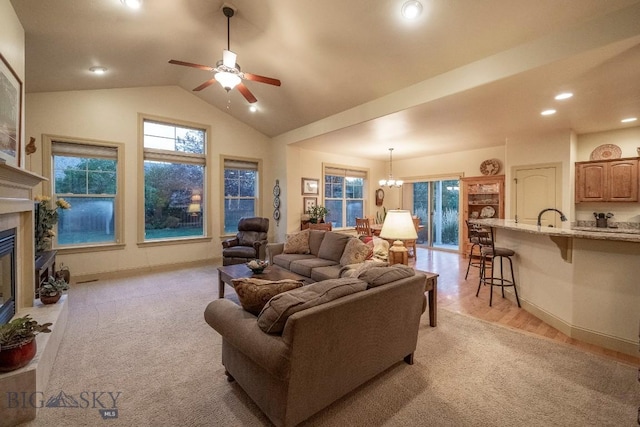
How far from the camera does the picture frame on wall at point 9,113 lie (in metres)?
2.26

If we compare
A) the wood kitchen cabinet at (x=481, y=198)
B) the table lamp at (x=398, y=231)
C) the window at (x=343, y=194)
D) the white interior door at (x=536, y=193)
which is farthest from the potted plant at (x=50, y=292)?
the white interior door at (x=536, y=193)

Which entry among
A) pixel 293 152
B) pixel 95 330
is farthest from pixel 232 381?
pixel 293 152

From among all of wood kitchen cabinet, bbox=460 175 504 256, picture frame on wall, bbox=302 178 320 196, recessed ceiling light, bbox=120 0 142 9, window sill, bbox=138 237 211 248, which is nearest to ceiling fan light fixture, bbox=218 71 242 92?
recessed ceiling light, bbox=120 0 142 9

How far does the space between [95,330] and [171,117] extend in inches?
160

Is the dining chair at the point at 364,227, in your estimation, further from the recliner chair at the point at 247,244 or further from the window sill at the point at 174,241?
the window sill at the point at 174,241

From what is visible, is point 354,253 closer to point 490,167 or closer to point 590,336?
point 590,336

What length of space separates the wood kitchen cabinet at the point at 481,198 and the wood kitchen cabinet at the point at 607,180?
1396 mm

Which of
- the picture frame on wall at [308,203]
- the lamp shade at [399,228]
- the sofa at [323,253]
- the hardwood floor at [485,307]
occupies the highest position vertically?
the picture frame on wall at [308,203]

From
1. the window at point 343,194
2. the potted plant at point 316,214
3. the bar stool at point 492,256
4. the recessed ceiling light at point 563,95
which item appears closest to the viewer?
the recessed ceiling light at point 563,95

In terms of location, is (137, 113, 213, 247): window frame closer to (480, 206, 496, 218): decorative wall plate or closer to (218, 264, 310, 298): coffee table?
(218, 264, 310, 298): coffee table

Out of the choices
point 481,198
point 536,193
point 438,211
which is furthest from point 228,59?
point 438,211

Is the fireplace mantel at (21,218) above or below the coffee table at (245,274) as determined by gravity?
above

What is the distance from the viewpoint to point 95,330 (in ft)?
9.46

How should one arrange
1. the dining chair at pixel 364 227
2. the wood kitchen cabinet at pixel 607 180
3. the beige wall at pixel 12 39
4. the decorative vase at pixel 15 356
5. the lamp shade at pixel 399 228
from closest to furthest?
1. the decorative vase at pixel 15 356
2. the beige wall at pixel 12 39
3. the lamp shade at pixel 399 228
4. the wood kitchen cabinet at pixel 607 180
5. the dining chair at pixel 364 227
